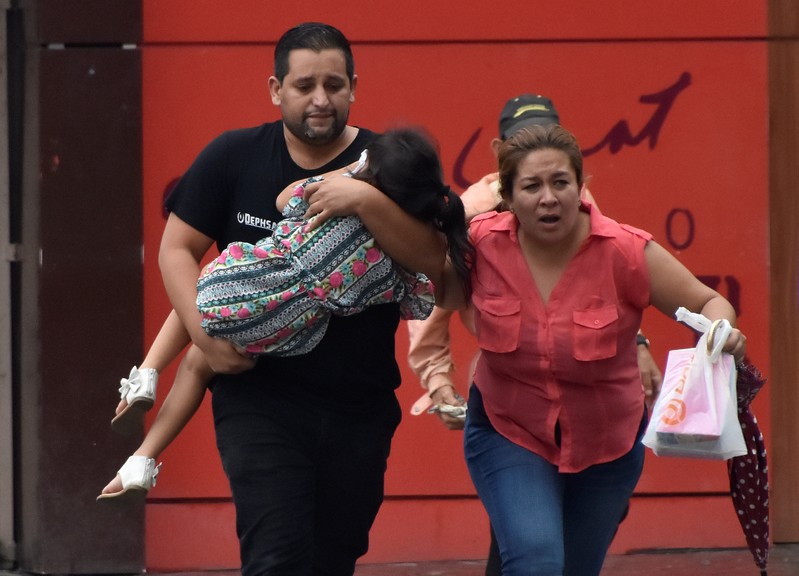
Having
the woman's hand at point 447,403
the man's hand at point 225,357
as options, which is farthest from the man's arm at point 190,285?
the woman's hand at point 447,403

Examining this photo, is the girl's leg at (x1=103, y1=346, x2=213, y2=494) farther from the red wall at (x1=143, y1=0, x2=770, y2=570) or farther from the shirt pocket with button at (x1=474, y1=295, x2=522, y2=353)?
the red wall at (x1=143, y1=0, x2=770, y2=570)

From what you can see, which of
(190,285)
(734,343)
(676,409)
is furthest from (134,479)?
(734,343)

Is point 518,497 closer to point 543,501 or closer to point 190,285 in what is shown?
point 543,501

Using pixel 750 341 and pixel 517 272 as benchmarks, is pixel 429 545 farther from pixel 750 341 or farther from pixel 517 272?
pixel 517 272

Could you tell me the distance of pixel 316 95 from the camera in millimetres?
3609

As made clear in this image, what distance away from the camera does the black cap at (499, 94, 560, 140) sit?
4535mm

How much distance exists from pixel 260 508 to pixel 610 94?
302 cm

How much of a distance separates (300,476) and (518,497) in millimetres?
561

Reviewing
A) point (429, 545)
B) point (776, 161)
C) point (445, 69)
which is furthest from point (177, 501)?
point (776, 161)

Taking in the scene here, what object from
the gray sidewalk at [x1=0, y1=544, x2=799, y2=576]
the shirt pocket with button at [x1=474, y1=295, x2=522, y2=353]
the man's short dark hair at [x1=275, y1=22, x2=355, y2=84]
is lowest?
the gray sidewalk at [x1=0, y1=544, x2=799, y2=576]

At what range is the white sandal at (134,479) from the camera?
12.4 feet

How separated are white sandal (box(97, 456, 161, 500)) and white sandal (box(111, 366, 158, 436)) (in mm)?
123

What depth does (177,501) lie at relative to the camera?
6086 mm

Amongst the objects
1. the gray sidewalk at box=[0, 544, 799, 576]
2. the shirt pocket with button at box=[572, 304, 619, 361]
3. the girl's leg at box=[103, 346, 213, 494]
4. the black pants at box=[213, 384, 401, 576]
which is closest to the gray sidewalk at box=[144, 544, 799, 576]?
the gray sidewalk at box=[0, 544, 799, 576]
